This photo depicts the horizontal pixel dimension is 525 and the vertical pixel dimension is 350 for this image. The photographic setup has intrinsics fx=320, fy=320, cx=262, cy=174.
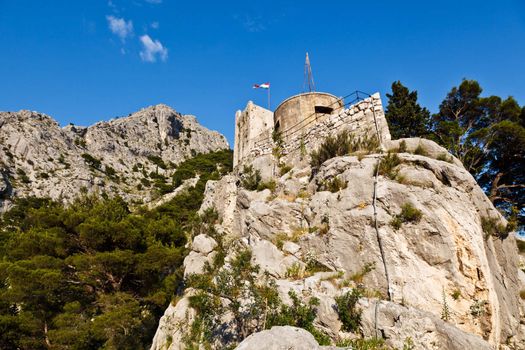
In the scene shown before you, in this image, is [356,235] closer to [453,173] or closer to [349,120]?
[453,173]

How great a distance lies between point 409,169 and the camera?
407 inches

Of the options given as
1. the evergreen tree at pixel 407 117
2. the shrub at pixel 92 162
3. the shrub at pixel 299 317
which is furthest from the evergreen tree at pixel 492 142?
the shrub at pixel 92 162

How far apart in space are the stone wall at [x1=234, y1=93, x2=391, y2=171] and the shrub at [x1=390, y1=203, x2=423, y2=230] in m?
4.33

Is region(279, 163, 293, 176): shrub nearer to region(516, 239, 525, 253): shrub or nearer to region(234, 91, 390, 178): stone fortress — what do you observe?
region(234, 91, 390, 178): stone fortress

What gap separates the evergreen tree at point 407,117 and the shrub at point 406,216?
43.2 ft

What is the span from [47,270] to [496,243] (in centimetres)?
1618

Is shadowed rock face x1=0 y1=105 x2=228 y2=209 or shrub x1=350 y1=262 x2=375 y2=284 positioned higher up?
shadowed rock face x1=0 y1=105 x2=228 y2=209

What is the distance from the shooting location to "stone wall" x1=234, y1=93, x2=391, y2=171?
13.6 metres

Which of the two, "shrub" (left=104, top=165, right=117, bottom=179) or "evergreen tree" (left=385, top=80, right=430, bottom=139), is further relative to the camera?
"shrub" (left=104, top=165, right=117, bottom=179)

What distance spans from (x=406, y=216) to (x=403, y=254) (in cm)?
112

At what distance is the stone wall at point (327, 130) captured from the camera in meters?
13.6

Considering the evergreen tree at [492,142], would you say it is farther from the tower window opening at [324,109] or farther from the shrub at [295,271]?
the shrub at [295,271]

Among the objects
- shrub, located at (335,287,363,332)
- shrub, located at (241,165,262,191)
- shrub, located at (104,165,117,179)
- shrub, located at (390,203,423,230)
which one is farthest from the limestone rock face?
shrub, located at (104,165,117,179)

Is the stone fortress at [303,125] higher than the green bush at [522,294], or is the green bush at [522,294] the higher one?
the stone fortress at [303,125]
